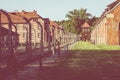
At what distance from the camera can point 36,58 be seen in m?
24.0

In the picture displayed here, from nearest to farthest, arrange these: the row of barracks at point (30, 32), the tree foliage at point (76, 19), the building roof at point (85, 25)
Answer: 1. the row of barracks at point (30, 32)
2. the tree foliage at point (76, 19)
3. the building roof at point (85, 25)

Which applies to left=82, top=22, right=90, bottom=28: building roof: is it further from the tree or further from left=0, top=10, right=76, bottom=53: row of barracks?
left=0, top=10, right=76, bottom=53: row of barracks

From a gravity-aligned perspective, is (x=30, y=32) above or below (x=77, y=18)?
below

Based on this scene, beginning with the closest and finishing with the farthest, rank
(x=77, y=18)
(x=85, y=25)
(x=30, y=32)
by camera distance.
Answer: (x=30, y=32), (x=85, y=25), (x=77, y=18)

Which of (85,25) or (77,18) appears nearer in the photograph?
(85,25)

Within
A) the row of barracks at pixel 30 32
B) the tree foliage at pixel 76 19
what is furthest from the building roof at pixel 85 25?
the row of barracks at pixel 30 32

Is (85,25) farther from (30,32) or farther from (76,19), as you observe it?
(30,32)

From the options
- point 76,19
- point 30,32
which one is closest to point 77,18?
point 76,19

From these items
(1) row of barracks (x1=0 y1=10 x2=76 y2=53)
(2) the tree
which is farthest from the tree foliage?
(1) row of barracks (x1=0 y1=10 x2=76 y2=53)

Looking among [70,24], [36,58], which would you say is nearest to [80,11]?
[70,24]

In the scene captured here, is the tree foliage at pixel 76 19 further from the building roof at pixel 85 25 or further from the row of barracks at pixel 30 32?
the row of barracks at pixel 30 32

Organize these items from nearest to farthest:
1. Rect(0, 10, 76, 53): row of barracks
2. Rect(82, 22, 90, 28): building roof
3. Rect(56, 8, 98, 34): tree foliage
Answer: Rect(0, 10, 76, 53): row of barracks
Rect(56, 8, 98, 34): tree foliage
Rect(82, 22, 90, 28): building roof

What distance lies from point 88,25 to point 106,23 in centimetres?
9587

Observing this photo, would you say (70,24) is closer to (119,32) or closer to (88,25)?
(88,25)
